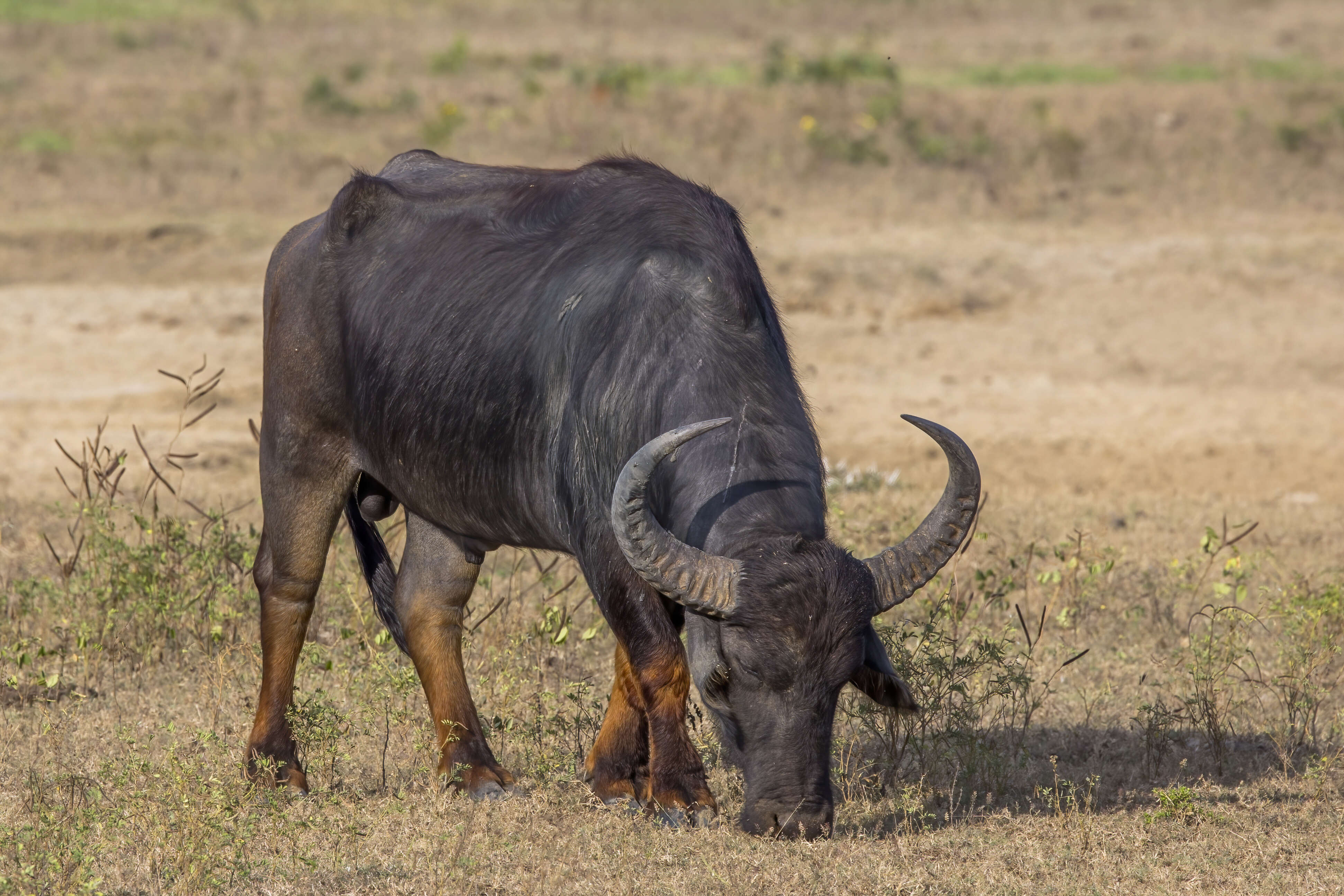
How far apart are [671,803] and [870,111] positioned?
1468cm

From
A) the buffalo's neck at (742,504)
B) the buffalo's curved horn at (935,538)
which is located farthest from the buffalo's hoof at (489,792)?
the buffalo's curved horn at (935,538)

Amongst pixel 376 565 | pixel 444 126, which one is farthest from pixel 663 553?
pixel 444 126

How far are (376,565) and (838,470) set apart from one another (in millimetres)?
4457

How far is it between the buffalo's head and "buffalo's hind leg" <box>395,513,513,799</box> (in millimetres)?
1215

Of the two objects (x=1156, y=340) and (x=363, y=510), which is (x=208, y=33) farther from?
(x=363, y=510)

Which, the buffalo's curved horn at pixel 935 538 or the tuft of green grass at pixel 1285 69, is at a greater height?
the tuft of green grass at pixel 1285 69

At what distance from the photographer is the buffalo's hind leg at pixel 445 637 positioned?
514cm

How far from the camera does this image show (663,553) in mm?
3980

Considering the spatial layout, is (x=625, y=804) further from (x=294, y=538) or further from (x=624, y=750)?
(x=294, y=538)

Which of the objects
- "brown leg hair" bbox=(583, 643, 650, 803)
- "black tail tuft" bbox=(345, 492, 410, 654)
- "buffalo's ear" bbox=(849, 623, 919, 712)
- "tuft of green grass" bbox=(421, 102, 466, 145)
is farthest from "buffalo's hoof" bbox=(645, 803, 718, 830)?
"tuft of green grass" bbox=(421, 102, 466, 145)

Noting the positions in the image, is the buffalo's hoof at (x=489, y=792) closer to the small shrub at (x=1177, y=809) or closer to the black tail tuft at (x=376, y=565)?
the black tail tuft at (x=376, y=565)

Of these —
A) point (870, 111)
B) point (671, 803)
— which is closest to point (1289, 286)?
point (870, 111)

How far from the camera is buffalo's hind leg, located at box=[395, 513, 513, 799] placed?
16.9 feet

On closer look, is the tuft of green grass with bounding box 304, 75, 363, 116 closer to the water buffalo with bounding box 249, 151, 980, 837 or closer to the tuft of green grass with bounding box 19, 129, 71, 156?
the tuft of green grass with bounding box 19, 129, 71, 156
